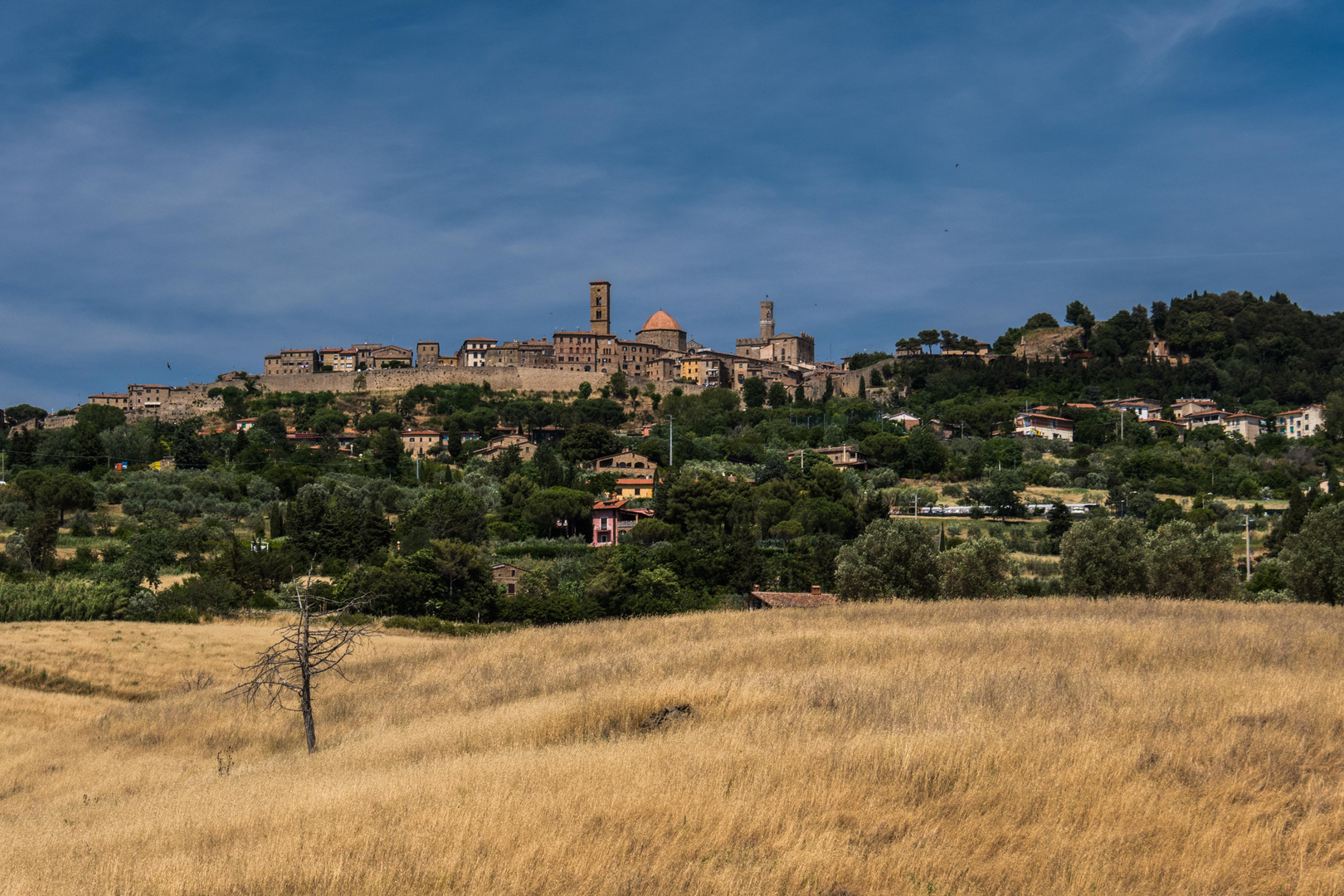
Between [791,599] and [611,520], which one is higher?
[611,520]

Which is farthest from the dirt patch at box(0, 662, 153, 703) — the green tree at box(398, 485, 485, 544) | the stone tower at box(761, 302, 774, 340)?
the stone tower at box(761, 302, 774, 340)

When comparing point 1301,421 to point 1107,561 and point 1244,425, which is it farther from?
point 1107,561

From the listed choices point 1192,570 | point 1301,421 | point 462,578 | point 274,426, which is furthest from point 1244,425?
point 274,426

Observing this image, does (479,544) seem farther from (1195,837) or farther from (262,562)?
(1195,837)

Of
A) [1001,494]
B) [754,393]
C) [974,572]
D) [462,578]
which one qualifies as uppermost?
[754,393]

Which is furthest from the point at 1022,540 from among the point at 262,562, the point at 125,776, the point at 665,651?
the point at 125,776

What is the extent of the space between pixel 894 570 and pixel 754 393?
242 feet

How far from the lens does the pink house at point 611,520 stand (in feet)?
175

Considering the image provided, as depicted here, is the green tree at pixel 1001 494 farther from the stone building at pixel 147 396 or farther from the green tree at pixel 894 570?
the stone building at pixel 147 396

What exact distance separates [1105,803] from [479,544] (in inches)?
1607

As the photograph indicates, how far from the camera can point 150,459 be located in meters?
76.8

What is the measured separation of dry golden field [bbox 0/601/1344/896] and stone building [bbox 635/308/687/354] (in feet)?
359

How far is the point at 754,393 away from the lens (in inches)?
4060

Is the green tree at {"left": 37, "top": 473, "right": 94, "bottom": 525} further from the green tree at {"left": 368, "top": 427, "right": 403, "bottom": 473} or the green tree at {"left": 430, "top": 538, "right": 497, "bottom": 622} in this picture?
the green tree at {"left": 430, "top": 538, "right": 497, "bottom": 622}
